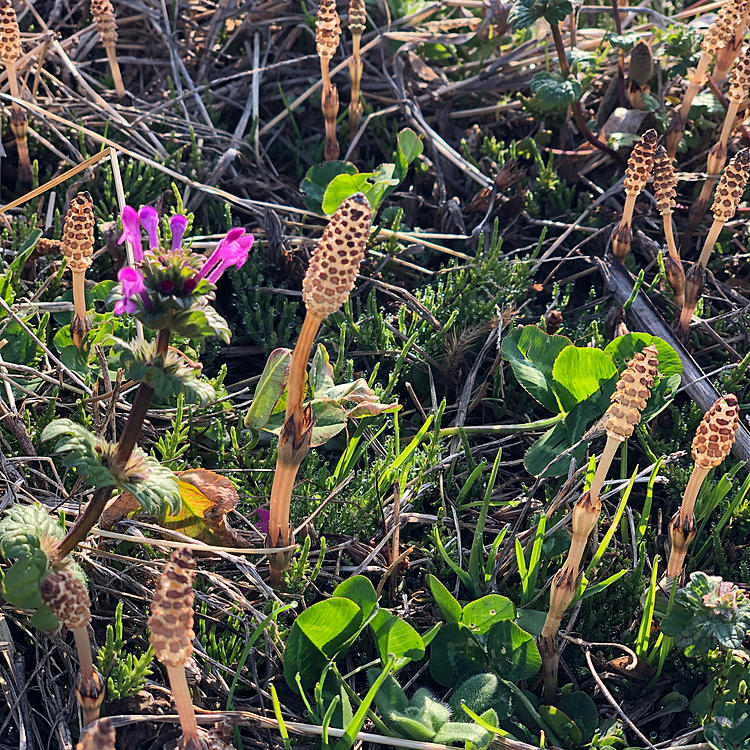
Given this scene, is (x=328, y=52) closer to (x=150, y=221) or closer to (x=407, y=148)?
(x=407, y=148)

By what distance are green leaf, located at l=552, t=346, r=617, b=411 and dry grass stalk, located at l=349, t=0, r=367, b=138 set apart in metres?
1.47

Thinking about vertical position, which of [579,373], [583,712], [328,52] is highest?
[328,52]

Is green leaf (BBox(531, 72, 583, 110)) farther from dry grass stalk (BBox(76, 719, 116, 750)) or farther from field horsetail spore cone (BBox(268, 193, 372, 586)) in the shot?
dry grass stalk (BBox(76, 719, 116, 750))

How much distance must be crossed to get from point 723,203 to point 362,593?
5.14 feet

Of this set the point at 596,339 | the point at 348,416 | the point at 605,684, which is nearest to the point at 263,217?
the point at 348,416

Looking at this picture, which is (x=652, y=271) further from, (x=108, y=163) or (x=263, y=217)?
(x=108, y=163)

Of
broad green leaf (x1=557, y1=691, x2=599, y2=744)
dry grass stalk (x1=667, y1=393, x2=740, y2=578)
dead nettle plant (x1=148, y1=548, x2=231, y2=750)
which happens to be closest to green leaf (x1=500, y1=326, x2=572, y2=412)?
dry grass stalk (x1=667, y1=393, x2=740, y2=578)

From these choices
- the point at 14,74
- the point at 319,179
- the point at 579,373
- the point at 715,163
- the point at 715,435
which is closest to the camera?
the point at 715,435

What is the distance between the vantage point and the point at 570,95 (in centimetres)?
313

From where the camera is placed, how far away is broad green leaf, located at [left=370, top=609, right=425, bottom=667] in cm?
196

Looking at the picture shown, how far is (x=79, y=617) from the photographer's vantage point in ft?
5.34

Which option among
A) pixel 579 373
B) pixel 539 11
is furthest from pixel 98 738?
pixel 539 11

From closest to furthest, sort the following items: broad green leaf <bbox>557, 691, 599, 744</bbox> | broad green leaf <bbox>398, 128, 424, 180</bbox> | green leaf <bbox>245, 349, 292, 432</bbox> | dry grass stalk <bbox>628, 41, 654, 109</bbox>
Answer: broad green leaf <bbox>557, 691, 599, 744</bbox>
green leaf <bbox>245, 349, 292, 432</bbox>
broad green leaf <bbox>398, 128, 424, 180</bbox>
dry grass stalk <bbox>628, 41, 654, 109</bbox>

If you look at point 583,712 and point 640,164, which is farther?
point 640,164
